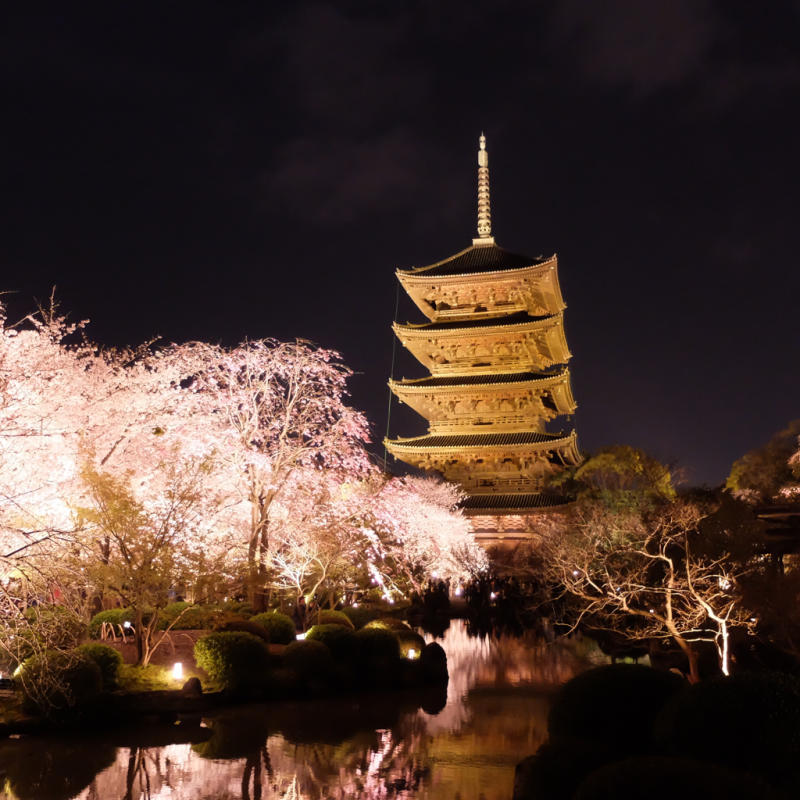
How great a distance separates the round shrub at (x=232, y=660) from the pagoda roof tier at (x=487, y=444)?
26.7 meters

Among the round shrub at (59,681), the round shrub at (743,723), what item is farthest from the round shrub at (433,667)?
the round shrub at (743,723)

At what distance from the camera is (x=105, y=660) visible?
15.0m

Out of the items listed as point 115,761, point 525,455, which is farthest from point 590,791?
point 525,455

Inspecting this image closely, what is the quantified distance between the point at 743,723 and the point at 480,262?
43412mm

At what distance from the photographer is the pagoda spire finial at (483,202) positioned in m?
52.0

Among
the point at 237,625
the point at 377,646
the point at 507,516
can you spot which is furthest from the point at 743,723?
the point at 507,516

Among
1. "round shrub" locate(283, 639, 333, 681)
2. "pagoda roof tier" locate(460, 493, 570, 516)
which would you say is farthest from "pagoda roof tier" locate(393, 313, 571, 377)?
"round shrub" locate(283, 639, 333, 681)

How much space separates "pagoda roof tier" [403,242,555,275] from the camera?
4636 cm

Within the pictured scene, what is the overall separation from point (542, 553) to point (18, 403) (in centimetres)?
2331

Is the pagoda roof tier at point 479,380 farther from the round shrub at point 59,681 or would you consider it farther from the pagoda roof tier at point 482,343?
the round shrub at point 59,681

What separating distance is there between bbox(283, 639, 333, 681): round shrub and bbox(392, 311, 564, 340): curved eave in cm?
2887

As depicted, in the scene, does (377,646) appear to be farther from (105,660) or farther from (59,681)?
(59,681)

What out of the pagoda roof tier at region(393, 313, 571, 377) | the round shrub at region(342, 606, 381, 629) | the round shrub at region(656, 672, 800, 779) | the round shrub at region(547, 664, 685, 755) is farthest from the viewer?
the pagoda roof tier at region(393, 313, 571, 377)

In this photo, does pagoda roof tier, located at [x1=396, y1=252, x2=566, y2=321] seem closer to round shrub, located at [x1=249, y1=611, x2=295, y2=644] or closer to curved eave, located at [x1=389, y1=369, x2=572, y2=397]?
curved eave, located at [x1=389, y1=369, x2=572, y2=397]
